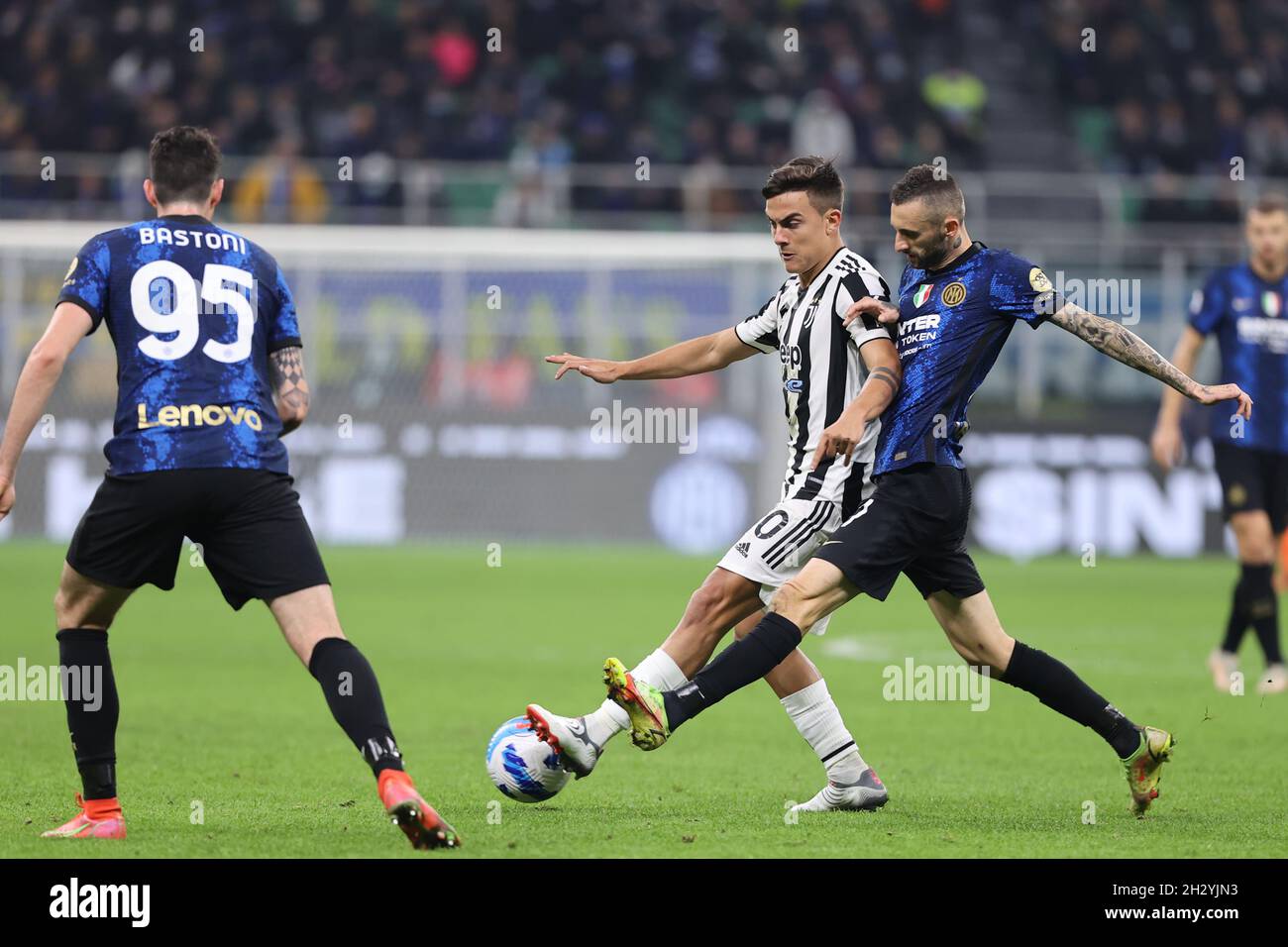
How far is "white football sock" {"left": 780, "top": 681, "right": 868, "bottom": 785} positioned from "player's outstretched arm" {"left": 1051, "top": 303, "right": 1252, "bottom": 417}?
149cm

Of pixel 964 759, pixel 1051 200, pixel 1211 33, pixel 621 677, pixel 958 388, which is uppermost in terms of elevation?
pixel 1211 33

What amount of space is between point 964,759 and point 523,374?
12.3 m

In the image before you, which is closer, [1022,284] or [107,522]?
[107,522]

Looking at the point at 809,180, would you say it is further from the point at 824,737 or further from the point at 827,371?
the point at 824,737

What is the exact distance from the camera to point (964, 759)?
7629 millimetres

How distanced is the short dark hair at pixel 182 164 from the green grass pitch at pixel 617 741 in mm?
1937

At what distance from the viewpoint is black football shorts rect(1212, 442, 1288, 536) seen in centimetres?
1005

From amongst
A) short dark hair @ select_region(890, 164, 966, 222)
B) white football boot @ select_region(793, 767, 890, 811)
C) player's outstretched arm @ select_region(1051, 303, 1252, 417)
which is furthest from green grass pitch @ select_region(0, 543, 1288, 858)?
short dark hair @ select_region(890, 164, 966, 222)

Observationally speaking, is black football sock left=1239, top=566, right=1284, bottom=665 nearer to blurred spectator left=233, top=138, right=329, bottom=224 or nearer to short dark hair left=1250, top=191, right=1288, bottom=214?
short dark hair left=1250, top=191, right=1288, bottom=214

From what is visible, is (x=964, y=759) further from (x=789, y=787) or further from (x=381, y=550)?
(x=381, y=550)

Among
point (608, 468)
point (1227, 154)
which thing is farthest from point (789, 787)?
point (1227, 154)

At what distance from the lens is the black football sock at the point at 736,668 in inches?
212

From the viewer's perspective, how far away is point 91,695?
550cm

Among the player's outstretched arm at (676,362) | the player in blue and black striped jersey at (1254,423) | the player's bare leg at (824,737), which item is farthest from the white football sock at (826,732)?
the player in blue and black striped jersey at (1254,423)
